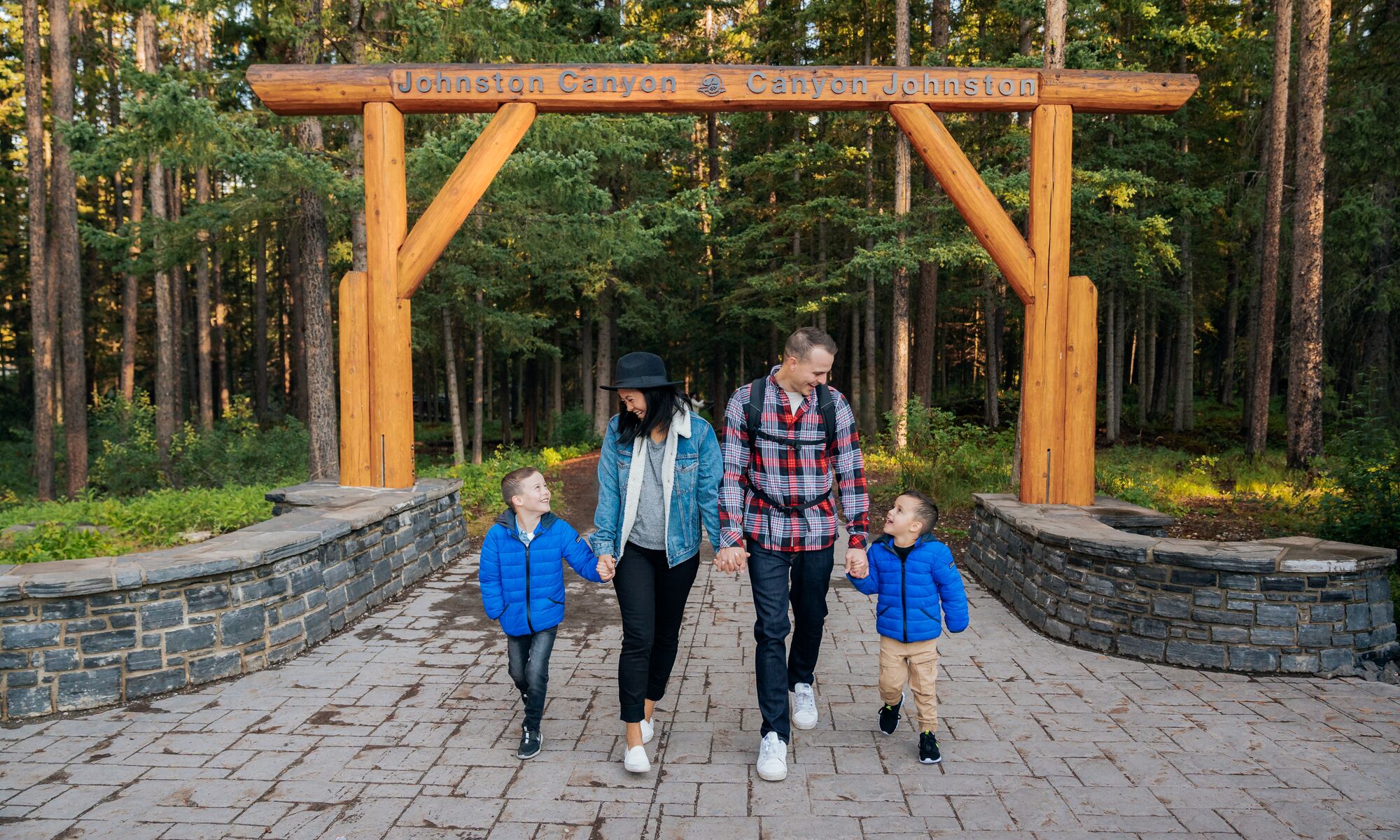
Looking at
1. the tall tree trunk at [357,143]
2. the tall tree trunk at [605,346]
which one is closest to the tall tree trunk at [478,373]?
the tall tree trunk at [605,346]

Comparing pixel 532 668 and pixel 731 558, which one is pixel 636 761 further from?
pixel 731 558

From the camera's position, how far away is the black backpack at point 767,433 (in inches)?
146

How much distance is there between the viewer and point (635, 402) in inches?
140

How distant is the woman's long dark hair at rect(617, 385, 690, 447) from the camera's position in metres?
3.55

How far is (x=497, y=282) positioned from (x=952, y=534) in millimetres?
10912

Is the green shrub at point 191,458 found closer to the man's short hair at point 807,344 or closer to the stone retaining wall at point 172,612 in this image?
the stone retaining wall at point 172,612

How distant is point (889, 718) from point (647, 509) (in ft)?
5.05

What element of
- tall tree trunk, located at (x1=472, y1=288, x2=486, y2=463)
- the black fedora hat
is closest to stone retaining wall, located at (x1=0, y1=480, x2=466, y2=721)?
the black fedora hat

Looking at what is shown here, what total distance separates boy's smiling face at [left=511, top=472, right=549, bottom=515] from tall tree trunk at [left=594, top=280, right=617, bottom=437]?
17.5 meters

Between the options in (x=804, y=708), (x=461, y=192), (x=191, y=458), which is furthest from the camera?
(x=191, y=458)

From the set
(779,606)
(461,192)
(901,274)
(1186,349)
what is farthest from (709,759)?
(1186,349)

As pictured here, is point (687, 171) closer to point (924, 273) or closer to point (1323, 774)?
point (924, 273)

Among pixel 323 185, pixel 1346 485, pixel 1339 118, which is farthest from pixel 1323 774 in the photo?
pixel 1339 118

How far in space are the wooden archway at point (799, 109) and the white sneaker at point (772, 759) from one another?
14.0ft
